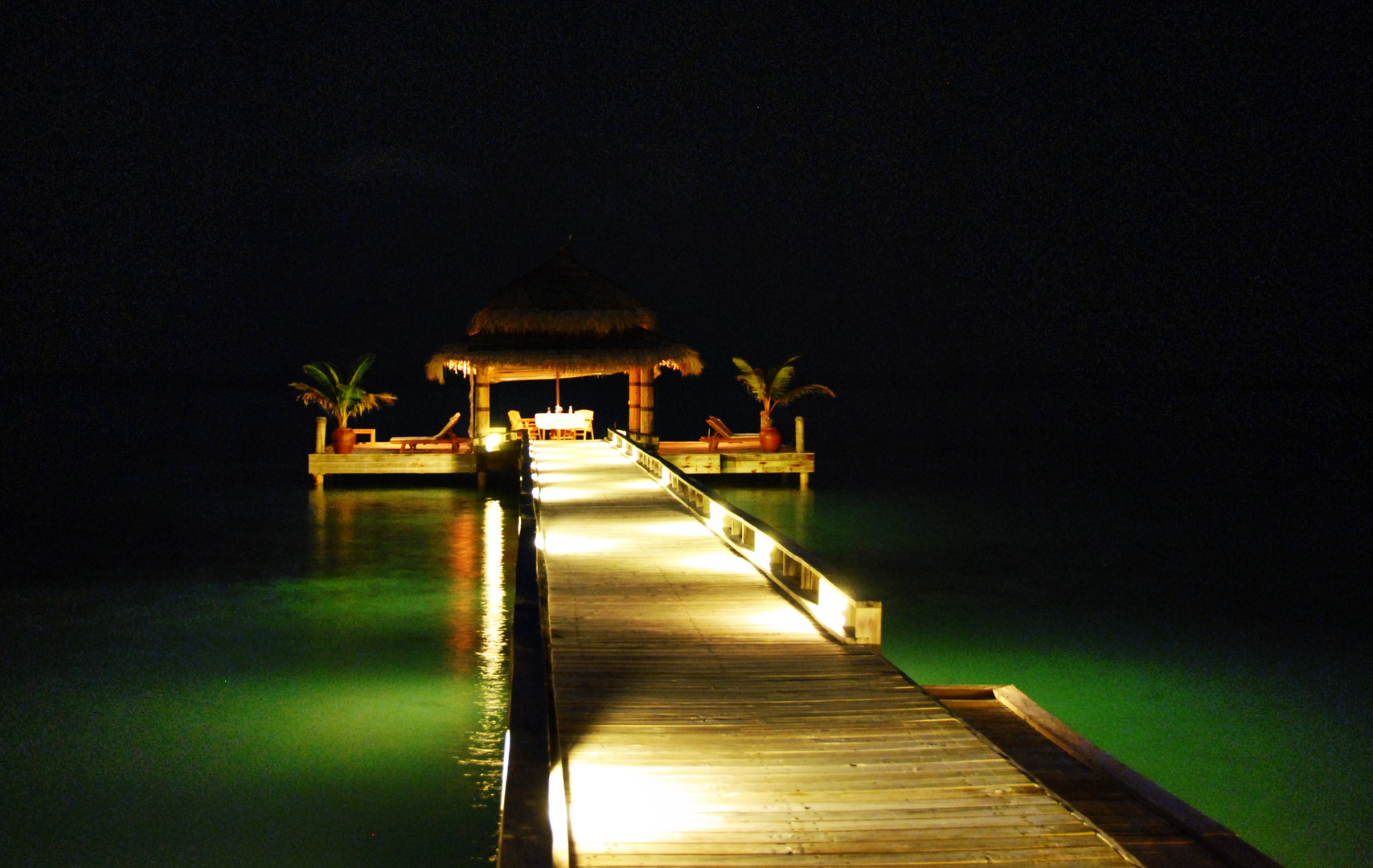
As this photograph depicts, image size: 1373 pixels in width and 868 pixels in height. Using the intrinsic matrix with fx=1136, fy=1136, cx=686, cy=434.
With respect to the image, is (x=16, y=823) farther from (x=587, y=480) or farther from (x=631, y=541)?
(x=587, y=480)

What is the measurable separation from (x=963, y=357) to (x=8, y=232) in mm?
81437

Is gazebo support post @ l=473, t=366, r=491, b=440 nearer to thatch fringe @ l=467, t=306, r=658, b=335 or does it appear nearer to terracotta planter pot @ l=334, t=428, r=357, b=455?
thatch fringe @ l=467, t=306, r=658, b=335

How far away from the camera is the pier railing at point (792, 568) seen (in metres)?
5.81

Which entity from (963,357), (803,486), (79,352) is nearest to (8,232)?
(79,352)

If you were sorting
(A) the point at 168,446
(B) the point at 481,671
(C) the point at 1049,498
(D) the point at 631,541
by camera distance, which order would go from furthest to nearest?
(A) the point at 168,446, (C) the point at 1049,498, (D) the point at 631,541, (B) the point at 481,671

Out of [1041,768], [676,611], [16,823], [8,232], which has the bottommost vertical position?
[16,823]

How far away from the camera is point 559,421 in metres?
20.5

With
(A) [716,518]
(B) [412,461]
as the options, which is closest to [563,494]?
(A) [716,518]

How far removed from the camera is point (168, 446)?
34125 mm

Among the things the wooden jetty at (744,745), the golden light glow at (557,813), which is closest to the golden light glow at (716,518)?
the wooden jetty at (744,745)

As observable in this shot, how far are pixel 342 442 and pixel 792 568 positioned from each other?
45.6 feet

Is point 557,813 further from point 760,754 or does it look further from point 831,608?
point 831,608

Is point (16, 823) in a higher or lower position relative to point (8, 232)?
lower

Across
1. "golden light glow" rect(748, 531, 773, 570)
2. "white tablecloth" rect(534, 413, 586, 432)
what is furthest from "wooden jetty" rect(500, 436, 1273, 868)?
"white tablecloth" rect(534, 413, 586, 432)
